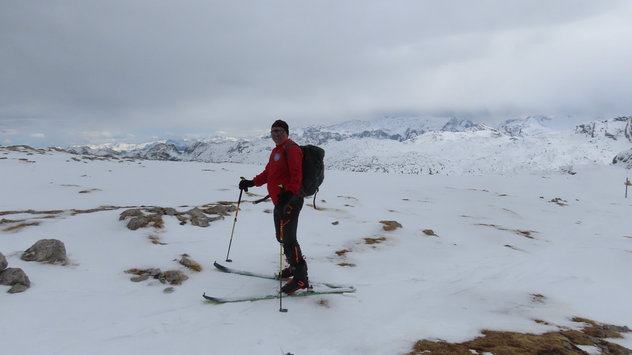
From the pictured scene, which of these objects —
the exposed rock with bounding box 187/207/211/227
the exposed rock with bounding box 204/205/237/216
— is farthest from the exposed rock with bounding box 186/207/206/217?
the exposed rock with bounding box 204/205/237/216

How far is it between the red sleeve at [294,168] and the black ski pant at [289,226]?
29 cm

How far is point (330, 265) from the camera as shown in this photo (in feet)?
31.9

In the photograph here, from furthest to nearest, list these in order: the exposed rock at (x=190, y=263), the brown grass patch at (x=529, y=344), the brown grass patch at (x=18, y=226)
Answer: the brown grass patch at (x=18, y=226)
the exposed rock at (x=190, y=263)
the brown grass patch at (x=529, y=344)

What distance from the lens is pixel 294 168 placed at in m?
6.96

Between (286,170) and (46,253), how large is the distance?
6.53 meters

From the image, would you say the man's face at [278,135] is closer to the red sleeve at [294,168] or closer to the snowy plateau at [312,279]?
the red sleeve at [294,168]

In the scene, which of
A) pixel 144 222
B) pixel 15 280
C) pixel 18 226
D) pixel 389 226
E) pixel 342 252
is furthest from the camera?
pixel 389 226

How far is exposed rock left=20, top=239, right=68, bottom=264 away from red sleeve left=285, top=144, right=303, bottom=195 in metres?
6.34

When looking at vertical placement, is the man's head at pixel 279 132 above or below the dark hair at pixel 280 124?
below

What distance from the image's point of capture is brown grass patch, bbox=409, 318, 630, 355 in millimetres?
5125

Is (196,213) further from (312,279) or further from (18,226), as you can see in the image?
(312,279)

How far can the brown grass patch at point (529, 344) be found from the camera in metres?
5.12

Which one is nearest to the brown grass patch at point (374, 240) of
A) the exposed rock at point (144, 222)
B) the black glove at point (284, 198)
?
the black glove at point (284, 198)

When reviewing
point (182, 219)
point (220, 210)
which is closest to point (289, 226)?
point (182, 219)
